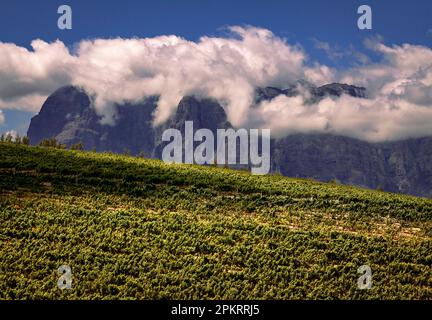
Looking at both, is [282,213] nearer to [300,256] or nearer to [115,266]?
[300,256]

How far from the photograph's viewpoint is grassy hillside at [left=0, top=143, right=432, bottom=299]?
1112 inches

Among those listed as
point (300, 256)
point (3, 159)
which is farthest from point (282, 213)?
point (3, 159)

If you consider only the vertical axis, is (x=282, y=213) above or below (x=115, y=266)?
above

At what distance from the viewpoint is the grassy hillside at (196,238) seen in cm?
2823

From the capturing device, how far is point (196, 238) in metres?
36.2

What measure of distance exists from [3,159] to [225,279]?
44.8m

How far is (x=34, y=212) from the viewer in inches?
1566
